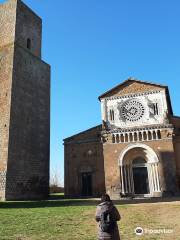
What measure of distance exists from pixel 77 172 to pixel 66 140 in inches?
143

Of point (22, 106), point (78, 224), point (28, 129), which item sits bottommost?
point (78, 224)

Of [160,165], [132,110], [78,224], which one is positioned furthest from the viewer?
[132,110]

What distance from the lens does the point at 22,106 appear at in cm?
2733

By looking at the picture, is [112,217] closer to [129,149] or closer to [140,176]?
[129,149]

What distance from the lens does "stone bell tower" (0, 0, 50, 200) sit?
2491cm

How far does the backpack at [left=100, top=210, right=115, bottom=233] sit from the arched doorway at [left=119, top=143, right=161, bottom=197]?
773 inches

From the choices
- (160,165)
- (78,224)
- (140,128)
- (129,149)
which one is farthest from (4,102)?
(78,224)

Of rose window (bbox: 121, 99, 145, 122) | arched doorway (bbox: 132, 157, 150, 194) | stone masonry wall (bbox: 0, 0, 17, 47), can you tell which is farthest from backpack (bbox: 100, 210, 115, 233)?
stone masonry wall (bbox: 0, 0, 17, 47)

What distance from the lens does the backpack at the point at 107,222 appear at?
578 centimetres

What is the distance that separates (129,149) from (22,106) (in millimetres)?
11215

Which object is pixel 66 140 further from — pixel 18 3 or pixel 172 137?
pixel 18 3

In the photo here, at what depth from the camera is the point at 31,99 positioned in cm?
2897

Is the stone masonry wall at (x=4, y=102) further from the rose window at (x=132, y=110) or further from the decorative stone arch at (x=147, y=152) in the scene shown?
the rose window at (x=132, y=110)

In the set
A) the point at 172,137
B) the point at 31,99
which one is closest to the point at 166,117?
the point at 172,137
